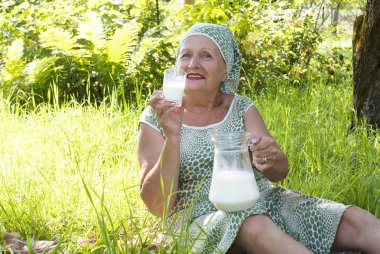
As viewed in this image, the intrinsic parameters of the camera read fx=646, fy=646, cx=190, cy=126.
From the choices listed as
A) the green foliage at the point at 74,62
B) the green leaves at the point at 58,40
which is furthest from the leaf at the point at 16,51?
the green leaves at the point at 58,40

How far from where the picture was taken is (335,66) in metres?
8.82

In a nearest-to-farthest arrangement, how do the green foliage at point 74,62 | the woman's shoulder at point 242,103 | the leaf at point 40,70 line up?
the woman's shoulder at point 242,103 → the leaf at point 40,70 → the green foliage at point 74,62

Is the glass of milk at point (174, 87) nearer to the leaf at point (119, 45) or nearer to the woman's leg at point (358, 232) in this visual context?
the woman's leg at point (358, 232)

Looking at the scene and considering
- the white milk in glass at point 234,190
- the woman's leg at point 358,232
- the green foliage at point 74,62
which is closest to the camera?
the white milk in glass at point 234,190

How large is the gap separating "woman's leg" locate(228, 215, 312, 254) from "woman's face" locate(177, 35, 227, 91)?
0.74 m

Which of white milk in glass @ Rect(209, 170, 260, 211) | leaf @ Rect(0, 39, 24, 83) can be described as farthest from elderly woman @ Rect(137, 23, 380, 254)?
leaf @ Rect(0, 39, 24, 83)

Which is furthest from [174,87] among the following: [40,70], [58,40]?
[58,40]

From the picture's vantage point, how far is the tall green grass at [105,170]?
10.1 feet

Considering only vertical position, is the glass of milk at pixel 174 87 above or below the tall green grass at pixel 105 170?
above

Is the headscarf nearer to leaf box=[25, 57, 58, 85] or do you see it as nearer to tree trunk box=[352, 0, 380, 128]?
tree trunk box=[352, 0, 380, 128]

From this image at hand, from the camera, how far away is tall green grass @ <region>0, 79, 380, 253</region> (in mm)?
3078

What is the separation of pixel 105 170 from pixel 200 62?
1.14 metres

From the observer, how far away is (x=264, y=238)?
8.41 ft

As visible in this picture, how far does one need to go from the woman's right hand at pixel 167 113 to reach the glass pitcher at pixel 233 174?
→ 266mm
